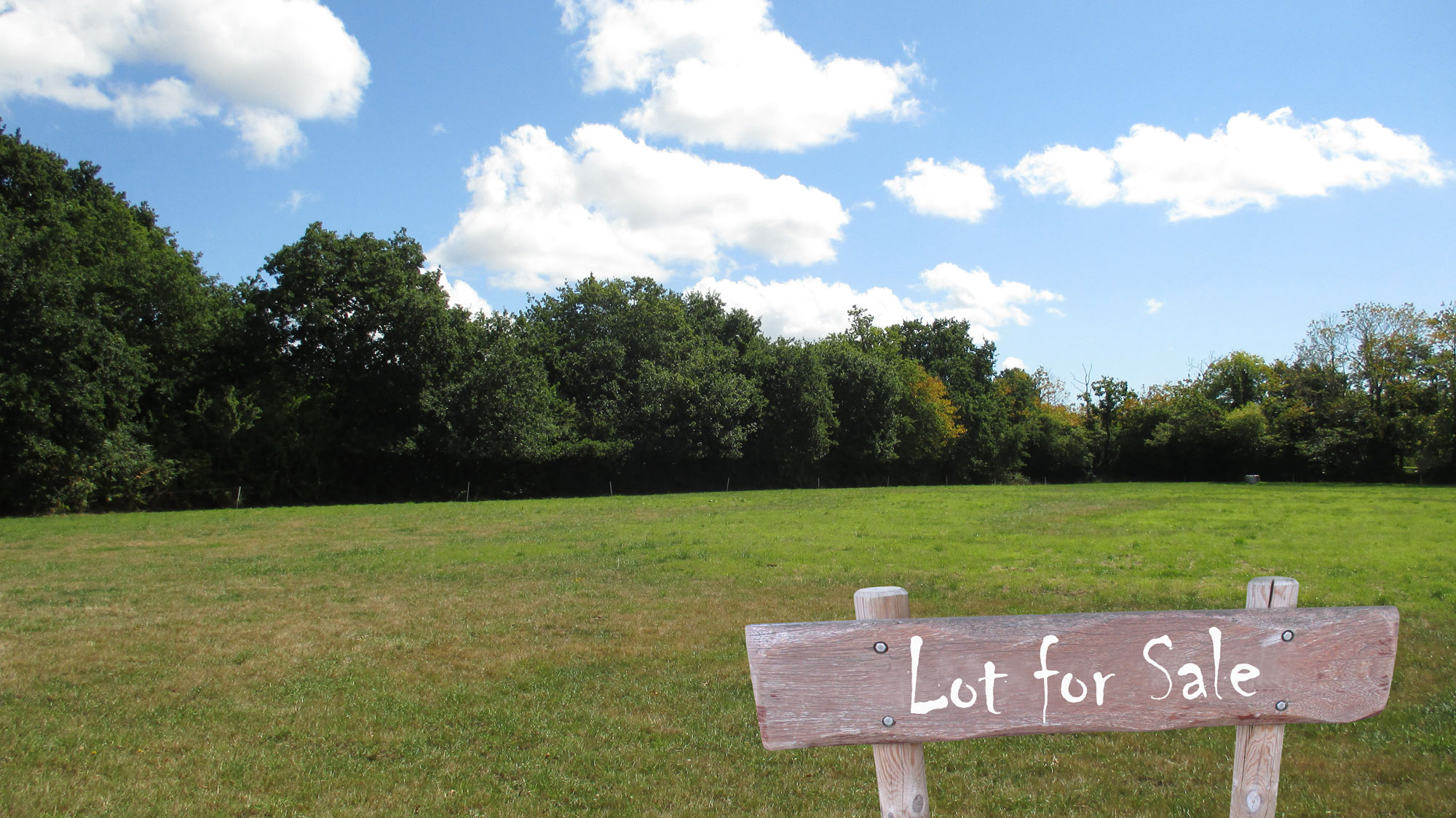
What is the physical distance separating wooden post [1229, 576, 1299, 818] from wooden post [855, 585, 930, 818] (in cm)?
111

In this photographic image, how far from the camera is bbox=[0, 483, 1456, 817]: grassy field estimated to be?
547 centimetres

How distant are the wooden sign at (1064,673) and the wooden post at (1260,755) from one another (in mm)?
80

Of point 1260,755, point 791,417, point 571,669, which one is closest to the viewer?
point 1260,755

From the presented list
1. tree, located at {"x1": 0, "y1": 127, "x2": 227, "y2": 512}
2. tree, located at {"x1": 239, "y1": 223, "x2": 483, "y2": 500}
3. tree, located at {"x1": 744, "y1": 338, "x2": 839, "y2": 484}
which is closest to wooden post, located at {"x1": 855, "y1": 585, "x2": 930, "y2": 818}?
tree, located at {"x1": 0, "y1": 127, "x2": 227, "y2": 512}

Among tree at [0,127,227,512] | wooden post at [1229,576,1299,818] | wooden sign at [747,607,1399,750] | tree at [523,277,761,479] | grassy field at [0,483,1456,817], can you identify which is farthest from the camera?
tree at [523,277,761,479]

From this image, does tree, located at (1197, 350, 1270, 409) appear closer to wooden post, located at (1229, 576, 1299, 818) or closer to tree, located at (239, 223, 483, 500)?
tree, located at (239, 223, 483, 500)

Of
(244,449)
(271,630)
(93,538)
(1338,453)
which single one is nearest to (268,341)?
(244,449)

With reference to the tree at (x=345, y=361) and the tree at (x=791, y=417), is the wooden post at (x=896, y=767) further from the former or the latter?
the tree at (x=791, y=417)

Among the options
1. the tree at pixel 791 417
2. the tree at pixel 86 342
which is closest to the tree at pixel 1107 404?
the tree at pixel 791 417

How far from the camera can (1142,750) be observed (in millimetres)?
6156

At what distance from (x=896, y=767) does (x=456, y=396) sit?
134 ft

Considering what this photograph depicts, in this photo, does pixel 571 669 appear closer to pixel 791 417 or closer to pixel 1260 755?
pixel 1260 755

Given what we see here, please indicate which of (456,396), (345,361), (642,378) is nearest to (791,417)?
(642,378)

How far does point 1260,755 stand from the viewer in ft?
9.44
